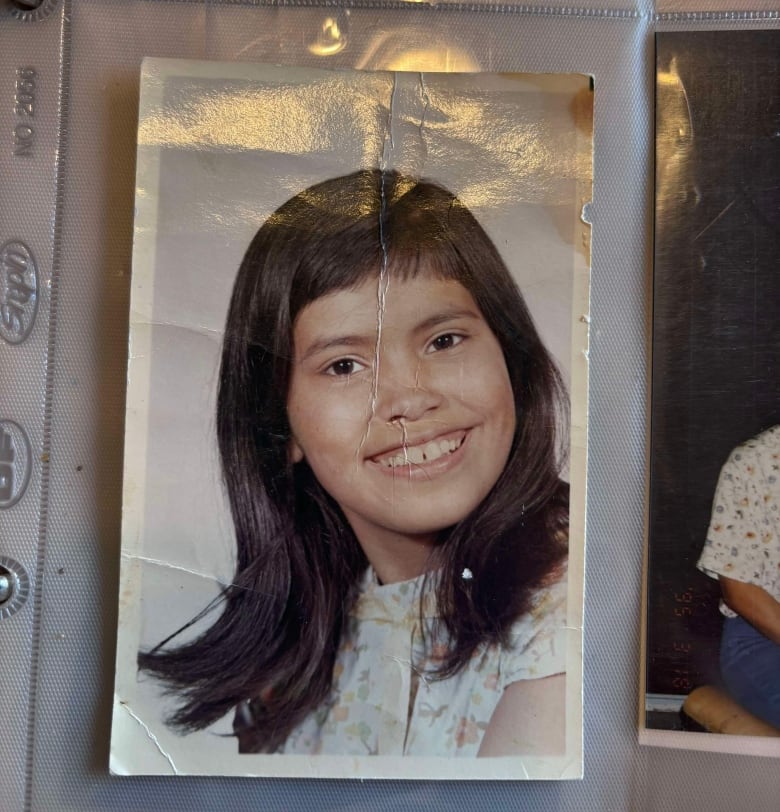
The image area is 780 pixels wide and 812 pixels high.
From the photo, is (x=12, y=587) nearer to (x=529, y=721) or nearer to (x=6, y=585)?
(x=6, y=585)

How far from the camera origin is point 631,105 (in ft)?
1.96

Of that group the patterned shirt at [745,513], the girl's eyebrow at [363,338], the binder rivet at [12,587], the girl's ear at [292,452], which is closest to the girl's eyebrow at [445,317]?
the girl's eyebrow at [363,338]

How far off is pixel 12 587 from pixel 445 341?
424 millimetres

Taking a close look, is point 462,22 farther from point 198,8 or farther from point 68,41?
point 68,41

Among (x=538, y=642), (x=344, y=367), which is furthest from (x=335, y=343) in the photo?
(x=538, y=642)

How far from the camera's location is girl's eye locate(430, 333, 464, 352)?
57 centimetres

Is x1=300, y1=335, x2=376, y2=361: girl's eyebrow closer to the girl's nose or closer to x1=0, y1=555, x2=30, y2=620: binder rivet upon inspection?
the girl's nose

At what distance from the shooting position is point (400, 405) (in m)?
0.57

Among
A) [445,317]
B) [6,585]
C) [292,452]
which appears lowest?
[6,585]

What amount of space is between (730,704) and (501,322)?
38 centimetres

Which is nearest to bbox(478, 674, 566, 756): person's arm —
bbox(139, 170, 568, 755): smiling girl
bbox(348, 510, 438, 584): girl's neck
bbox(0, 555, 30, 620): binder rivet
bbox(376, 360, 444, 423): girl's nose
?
bbox(139, 170, 568, 755): smiling girl

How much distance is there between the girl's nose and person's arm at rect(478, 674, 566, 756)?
0.24 metres

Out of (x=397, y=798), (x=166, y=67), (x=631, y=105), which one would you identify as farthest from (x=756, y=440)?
(x=166, y=67)

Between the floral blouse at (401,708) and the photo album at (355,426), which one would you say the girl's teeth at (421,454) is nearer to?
the photo album at (355,426)
